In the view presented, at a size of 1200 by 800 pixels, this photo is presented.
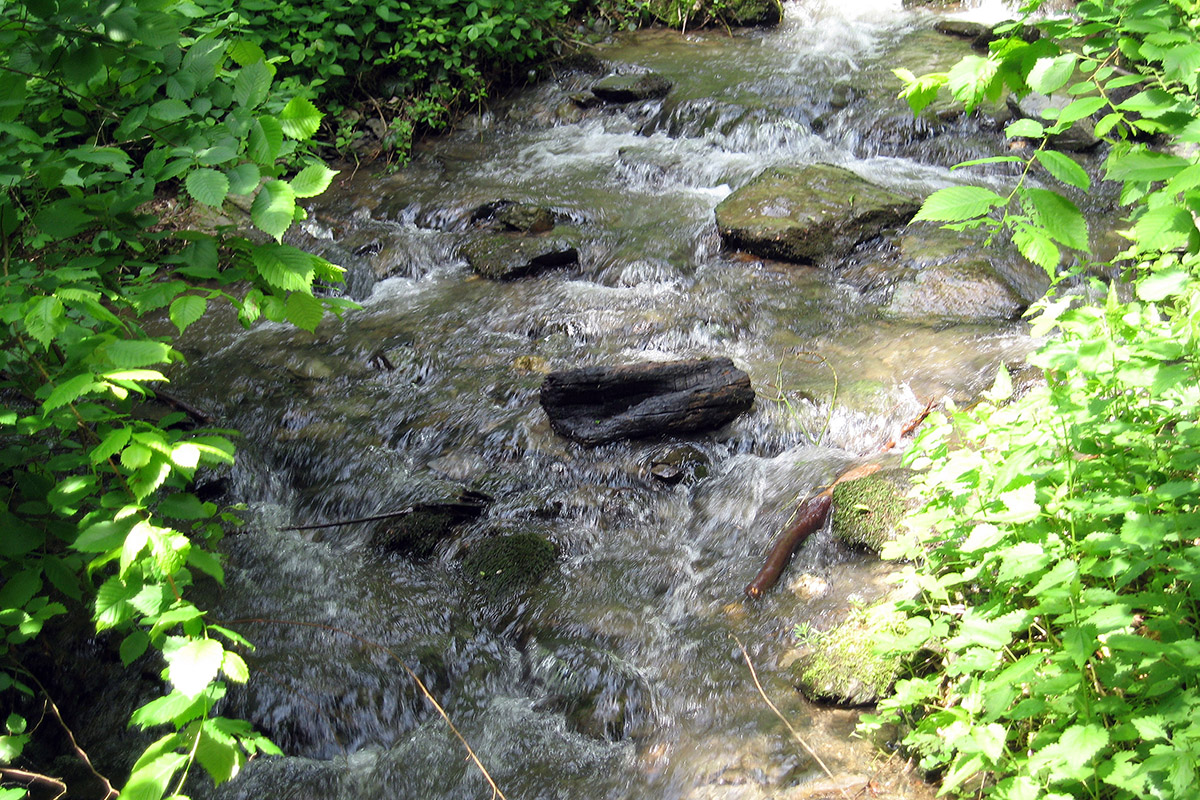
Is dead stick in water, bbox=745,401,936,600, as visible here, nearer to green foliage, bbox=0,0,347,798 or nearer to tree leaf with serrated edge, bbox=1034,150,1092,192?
green foliage, bbox=0,0,347,798

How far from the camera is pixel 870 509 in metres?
3.90

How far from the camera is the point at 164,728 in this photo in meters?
3.50

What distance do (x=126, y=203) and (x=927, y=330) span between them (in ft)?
15.9

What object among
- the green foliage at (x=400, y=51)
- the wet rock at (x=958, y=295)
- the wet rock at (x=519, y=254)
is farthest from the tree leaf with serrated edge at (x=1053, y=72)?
the green foliage at (x=400, y=51)

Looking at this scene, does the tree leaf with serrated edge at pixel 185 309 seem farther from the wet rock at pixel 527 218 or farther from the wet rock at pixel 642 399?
the wet rock at pixel 527 218

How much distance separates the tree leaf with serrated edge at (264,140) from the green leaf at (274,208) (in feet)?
0.39

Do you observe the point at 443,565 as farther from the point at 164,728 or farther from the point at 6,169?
the point at 6,169

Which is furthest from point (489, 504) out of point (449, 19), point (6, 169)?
point (449, 19)

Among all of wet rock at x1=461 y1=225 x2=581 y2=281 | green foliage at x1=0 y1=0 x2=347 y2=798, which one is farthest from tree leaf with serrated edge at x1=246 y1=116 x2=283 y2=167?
wet rock at x1=461 y1=225 x2=581 y2=281

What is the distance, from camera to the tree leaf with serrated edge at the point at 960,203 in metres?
1.81

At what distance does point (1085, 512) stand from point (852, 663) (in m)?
1.20

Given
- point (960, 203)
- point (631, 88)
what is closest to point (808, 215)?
point (631, 88)

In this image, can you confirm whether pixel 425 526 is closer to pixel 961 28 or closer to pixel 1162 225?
pixel 1162 225

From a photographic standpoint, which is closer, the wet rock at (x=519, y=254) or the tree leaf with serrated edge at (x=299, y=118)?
the tree leaf with serrated edge at (x=299, y=118)
